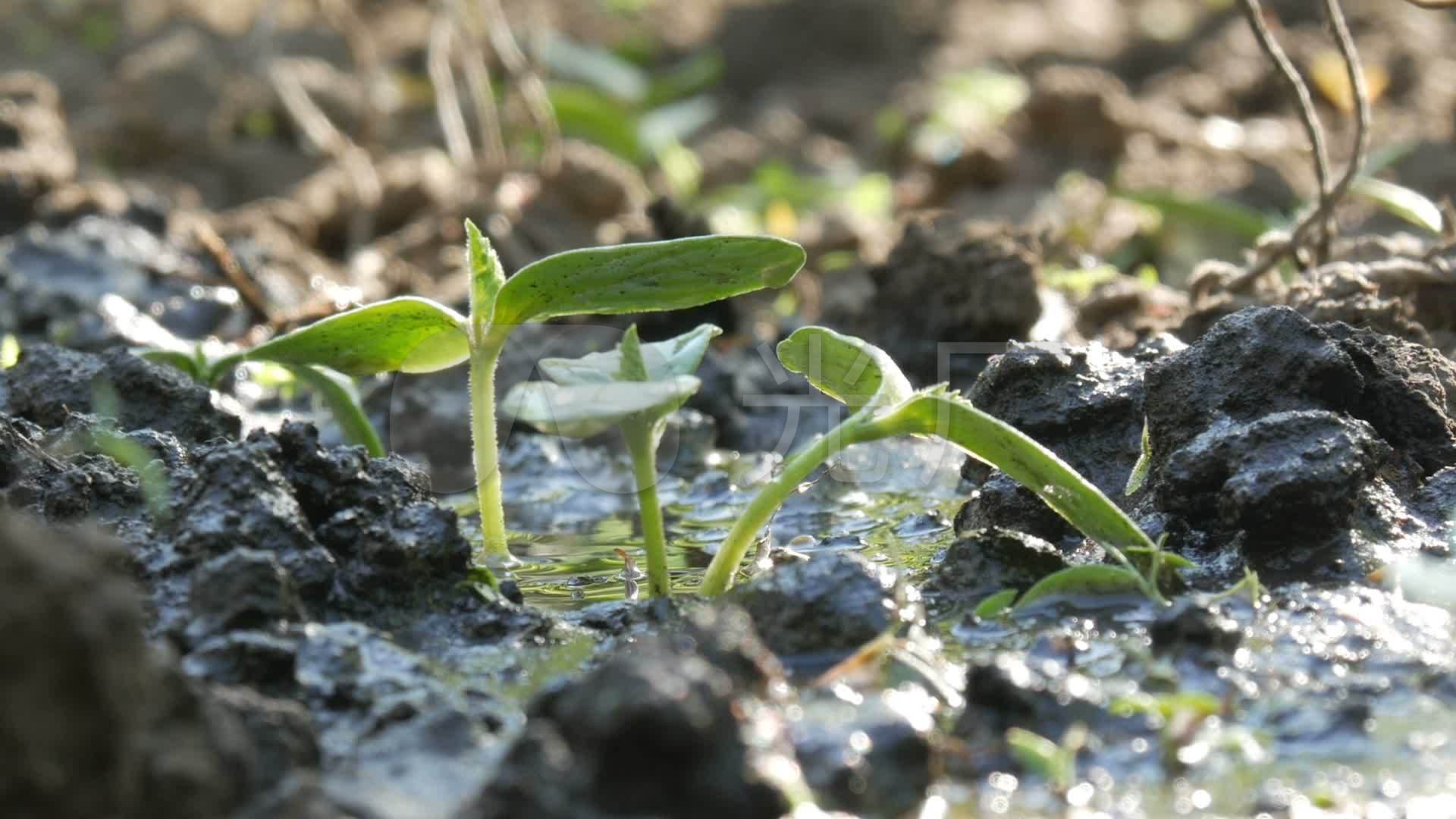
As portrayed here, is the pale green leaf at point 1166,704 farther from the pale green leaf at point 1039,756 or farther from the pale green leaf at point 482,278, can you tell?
the pale green leaf at point 482,278

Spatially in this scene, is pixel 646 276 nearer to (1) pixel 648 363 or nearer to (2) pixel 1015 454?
(1) pixel 648 363

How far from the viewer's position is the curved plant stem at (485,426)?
2234 millimetres

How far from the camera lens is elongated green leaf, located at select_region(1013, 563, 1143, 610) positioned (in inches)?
77.5

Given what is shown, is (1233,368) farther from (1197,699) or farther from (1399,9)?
(1399,9)

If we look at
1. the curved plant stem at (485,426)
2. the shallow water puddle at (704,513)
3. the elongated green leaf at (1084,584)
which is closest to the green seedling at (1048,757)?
the elongated green leaf at (1084,584)

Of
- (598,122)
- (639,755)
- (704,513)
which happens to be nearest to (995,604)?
(639,755)

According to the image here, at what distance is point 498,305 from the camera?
2.16 m

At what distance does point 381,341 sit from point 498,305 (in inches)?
Answer: 8.3

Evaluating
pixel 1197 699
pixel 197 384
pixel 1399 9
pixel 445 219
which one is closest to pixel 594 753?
pixel 1197 699

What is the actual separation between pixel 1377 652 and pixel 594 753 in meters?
0.98

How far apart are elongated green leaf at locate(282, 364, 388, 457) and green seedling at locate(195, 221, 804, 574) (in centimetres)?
24

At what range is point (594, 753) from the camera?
4.67ft

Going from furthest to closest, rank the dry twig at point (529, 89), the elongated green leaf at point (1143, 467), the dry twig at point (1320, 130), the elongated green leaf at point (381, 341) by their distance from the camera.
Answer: the dry twig at point (529, 89) → the dry twig at point (1320, 130) → the elongated green leaf at point (1143, 467) → the elongated green leaf at point (381, 341)

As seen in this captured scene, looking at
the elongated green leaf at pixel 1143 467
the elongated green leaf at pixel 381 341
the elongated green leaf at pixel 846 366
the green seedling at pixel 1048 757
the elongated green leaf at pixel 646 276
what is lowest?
the green seedling at pixel 1048 757
